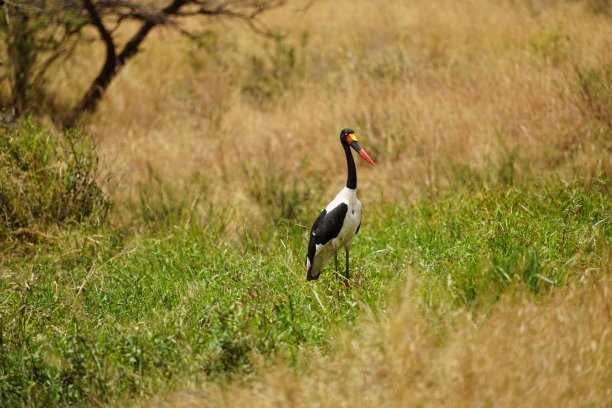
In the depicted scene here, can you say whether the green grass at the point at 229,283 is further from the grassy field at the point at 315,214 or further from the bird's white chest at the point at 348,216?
the bird's white chest at the point at 348,216

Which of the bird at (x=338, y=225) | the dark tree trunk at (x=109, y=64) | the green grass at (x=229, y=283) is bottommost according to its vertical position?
the green grass at (x=229, y=283)

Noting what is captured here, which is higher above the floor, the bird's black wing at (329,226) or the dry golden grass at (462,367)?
the bird's black wing at (329,226)

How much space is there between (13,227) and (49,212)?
0.30 meters

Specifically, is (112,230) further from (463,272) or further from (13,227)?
(463,272)

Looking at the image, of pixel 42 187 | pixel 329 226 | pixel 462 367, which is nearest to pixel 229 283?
pixel 329 226

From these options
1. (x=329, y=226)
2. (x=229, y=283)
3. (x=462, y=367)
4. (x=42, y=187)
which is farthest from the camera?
(x=42, y=187)

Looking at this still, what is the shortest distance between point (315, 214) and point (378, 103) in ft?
8.26

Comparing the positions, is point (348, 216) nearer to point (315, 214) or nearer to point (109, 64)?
point (315, 214)

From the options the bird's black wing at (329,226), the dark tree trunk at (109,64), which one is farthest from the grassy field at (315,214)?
the bird's black wing at (329,226)

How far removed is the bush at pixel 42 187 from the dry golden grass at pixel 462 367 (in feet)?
10.4

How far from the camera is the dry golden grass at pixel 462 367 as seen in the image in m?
3.03

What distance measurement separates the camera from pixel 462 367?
3.12 m

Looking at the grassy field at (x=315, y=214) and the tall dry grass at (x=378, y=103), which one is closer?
the grassy field at (x=315, y=214)

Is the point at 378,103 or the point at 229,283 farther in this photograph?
the point at 378,103
